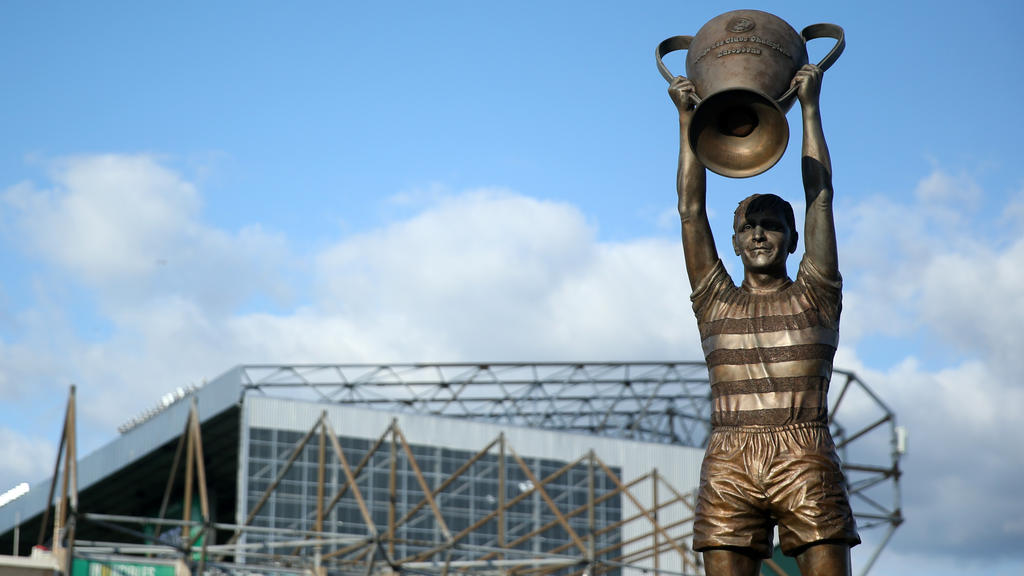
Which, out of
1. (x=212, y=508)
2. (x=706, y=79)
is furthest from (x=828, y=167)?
(x=212, y=508)

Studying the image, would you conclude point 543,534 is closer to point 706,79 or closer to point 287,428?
point 287,428

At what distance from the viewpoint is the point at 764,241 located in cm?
707

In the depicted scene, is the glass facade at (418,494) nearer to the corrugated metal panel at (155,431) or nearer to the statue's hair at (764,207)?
the corrugated metal panel at (155,431)

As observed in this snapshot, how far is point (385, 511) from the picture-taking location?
42062 millimetres

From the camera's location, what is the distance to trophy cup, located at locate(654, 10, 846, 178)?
6918 mm

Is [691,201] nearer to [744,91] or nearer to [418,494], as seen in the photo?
[744,91]

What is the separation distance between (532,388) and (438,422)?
321 cm

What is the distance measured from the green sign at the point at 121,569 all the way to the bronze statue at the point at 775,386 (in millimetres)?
23131

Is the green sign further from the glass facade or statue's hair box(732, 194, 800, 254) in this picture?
statue's hair box(732, 194, 800, 254)

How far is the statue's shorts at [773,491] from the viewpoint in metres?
6.62

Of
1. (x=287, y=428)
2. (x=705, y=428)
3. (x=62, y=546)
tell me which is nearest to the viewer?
(x=62, y=546)

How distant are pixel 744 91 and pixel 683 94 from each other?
0.42 meters

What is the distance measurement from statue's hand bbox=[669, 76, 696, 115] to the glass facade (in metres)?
32.7

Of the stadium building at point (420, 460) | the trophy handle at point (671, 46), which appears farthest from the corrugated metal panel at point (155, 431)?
the trophy handle at point (671, 46)
